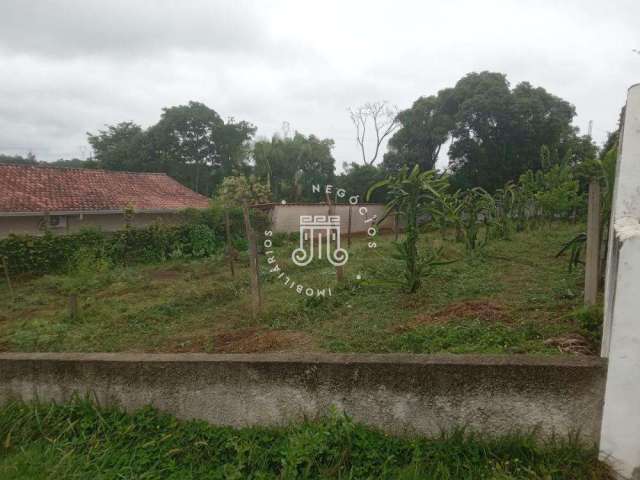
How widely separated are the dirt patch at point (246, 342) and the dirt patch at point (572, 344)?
6.00ft

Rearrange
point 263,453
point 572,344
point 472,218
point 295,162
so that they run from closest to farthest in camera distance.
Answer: point 263,453 → point 572,344 → point 472,218 → point 295,162

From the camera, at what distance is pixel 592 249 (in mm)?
3494

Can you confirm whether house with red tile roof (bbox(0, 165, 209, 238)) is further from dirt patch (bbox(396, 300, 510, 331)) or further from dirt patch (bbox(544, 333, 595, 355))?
dirt patch (bbox(544, 333, 595, 355))

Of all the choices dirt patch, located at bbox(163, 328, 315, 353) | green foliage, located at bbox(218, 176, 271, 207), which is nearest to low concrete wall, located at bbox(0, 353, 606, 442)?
dirt patch, located at bbox(163, 328, 315, 353)

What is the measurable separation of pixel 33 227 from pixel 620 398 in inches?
585

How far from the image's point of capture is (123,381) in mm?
2764

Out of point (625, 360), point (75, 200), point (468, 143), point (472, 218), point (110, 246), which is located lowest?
point (110, 246)

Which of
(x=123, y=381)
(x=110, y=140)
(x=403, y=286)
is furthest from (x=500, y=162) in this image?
(x=110, y=140)

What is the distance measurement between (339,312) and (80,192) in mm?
13619

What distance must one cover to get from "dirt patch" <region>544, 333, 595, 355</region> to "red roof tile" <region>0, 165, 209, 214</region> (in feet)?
44.1

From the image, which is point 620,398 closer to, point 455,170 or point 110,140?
point 455,170

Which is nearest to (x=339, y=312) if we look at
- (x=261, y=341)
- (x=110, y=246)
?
(x=261, y=341)

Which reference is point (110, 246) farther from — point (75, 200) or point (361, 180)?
point (361, 180)

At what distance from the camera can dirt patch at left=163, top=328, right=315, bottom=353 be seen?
12.0 ft
